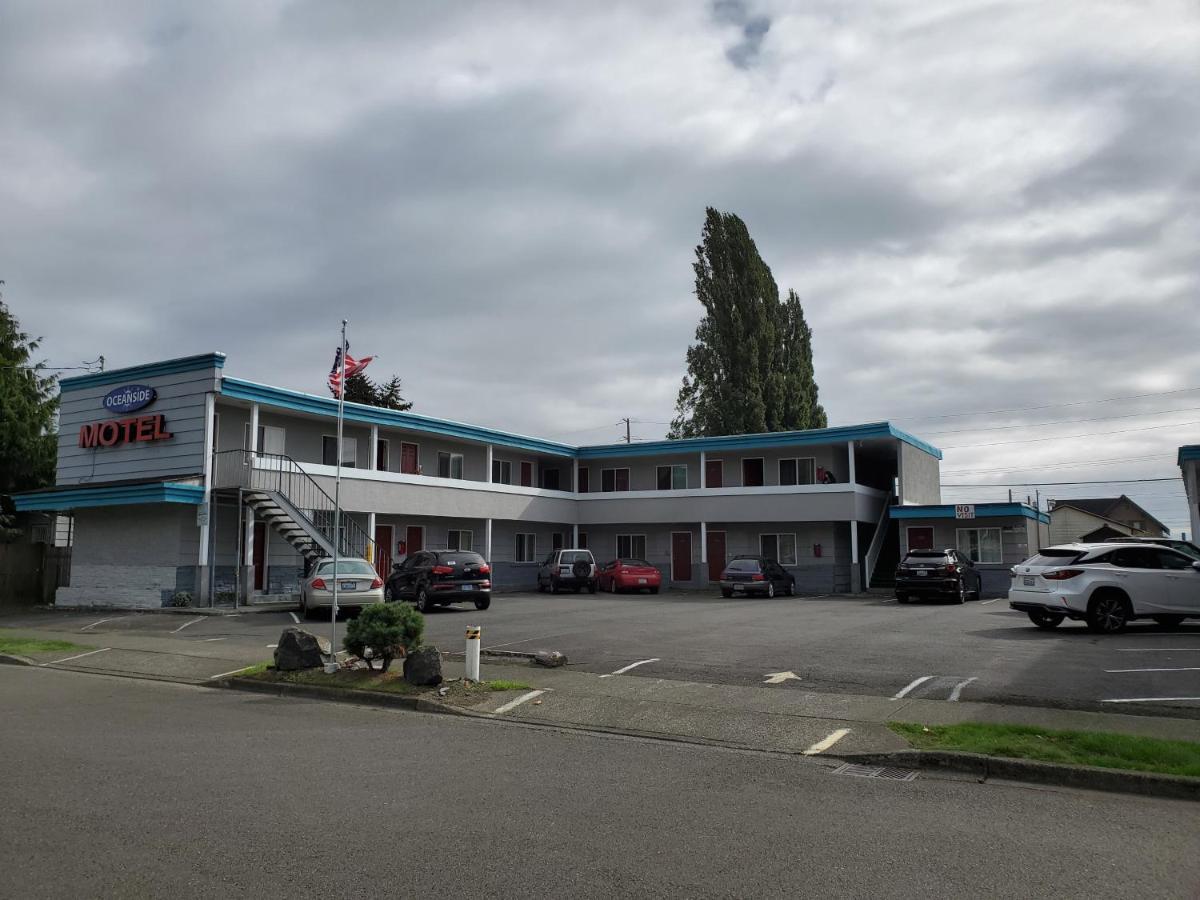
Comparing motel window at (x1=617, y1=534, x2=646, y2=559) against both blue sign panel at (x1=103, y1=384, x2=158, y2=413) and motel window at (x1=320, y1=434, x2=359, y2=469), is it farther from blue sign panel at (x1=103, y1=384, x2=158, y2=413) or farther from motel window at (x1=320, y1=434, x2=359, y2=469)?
blue sign panel at (x1=103, y1=384, x2=158, y2=413)

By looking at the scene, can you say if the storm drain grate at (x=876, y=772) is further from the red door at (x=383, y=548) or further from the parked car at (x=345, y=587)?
the red door at (x=383, y=548)

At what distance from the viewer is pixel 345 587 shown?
21594 millimetres

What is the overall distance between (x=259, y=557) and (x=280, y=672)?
16133 millimetres

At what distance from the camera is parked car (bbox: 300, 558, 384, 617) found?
70.6 ft

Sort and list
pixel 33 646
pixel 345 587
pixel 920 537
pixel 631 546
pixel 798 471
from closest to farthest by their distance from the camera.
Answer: pixel 33 646 → pixel 345 587 → pixel 920 537 → pixel 798 471 → pixel 631 546

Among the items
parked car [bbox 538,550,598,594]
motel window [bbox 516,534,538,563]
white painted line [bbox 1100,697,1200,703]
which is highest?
motel window [bbox 516,534,538,563]

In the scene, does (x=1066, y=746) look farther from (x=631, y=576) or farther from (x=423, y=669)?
(x=631, y=576)

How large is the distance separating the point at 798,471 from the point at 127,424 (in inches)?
987

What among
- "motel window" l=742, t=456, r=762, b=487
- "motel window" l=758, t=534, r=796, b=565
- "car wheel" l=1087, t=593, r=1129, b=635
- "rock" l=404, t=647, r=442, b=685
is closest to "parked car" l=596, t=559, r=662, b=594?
"motel window" l=758, t=534, r=796, b=565

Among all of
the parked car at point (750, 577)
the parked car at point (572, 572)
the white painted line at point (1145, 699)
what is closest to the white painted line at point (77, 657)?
the white painted line at point (1145, 699)

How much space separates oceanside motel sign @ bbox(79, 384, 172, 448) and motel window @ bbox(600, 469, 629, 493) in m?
21.4

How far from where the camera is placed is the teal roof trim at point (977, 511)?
3444 cm

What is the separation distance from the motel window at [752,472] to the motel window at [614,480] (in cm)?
584

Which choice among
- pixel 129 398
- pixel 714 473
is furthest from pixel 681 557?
pixel 129 398
